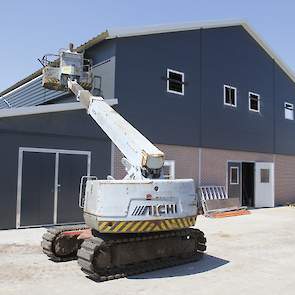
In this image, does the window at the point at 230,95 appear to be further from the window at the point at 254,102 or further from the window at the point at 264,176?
the window at the point at 264,176

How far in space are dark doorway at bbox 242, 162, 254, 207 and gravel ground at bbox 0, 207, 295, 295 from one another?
932 centimetres

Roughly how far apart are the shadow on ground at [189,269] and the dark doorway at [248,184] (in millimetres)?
12356

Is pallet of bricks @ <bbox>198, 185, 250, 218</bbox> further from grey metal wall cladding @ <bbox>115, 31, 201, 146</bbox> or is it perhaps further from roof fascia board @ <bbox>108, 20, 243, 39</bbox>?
roof fascia board @ <bbox>108, 20, 243, 39</bbox>

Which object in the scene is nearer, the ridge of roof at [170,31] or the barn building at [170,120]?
the barn building at [170,120]

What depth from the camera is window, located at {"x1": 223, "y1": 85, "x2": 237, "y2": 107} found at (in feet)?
62.4

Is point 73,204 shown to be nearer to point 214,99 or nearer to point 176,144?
point 176,144

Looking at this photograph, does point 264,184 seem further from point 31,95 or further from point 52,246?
→ point 52,246

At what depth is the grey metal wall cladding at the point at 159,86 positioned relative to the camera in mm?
14570

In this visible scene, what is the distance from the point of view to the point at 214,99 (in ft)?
60.3

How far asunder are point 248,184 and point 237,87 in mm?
5105

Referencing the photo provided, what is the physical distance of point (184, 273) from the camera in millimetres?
7609

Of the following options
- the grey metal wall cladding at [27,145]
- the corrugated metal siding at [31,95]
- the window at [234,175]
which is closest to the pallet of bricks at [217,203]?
the window at [234,175]

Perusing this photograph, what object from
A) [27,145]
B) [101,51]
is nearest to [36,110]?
[27,145]

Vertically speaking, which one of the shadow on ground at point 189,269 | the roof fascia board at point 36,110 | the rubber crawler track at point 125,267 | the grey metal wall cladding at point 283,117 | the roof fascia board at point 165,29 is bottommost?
the shadow on ground at point 189,269
